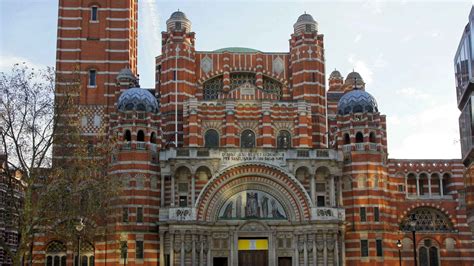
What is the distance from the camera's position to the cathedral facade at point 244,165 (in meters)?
59.0

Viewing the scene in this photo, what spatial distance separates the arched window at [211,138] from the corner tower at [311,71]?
29.0 feet

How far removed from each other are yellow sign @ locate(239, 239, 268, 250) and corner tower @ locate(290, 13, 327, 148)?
36.0 ft

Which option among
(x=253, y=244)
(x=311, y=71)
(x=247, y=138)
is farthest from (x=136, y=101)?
(x=311, y=71)

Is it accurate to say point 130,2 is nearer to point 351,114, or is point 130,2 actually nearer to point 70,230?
point 351,114

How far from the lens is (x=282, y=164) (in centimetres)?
6012

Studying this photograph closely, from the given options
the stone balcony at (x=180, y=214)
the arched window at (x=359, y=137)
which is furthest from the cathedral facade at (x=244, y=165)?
the arched window at (x=359, y=137)

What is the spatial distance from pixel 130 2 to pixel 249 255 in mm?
29209

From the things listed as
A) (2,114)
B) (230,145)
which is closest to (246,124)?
(230,145)

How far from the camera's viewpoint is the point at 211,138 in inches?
2506

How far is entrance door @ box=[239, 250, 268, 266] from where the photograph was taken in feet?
196

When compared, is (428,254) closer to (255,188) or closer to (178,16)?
(255,188)

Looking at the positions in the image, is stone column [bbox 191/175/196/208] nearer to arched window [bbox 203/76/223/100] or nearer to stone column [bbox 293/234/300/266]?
stone column [bbox 293/234/300/266]

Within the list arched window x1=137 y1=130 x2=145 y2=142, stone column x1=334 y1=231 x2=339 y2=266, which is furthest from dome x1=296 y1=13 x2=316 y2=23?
stone column x1=334 y1=231 x2=339 y2=266

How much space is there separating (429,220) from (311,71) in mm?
17891
